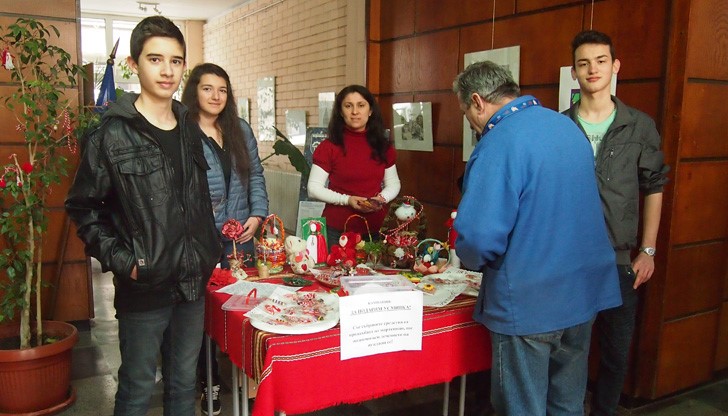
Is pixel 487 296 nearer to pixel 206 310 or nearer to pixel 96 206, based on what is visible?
pixel 206 310

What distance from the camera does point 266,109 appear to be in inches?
286

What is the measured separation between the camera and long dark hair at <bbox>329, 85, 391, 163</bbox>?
2977mm

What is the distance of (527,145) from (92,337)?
3.43 m

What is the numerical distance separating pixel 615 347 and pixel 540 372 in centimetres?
87

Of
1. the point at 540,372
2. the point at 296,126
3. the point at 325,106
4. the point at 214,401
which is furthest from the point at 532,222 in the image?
the point at 296,126

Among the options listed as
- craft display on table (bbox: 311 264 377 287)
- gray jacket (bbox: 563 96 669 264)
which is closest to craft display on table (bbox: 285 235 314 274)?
craft display on table (bbox: 311 264 377 287)

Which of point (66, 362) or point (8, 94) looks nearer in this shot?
point (66, 362)

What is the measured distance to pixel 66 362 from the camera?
2861 mm

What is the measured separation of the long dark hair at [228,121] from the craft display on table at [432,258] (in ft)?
2.84

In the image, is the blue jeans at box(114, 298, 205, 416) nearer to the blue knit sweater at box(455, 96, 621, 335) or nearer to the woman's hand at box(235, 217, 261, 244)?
the woman's hand at box(235, 217, 261, 244)

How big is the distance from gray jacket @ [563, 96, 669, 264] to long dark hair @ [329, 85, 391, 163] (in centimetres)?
110

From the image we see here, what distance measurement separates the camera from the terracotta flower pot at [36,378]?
2674 millimetres

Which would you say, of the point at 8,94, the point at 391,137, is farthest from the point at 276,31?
the point at 8,94

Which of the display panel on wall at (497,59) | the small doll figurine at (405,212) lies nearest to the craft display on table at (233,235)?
the small doll figurine at (405,212)
